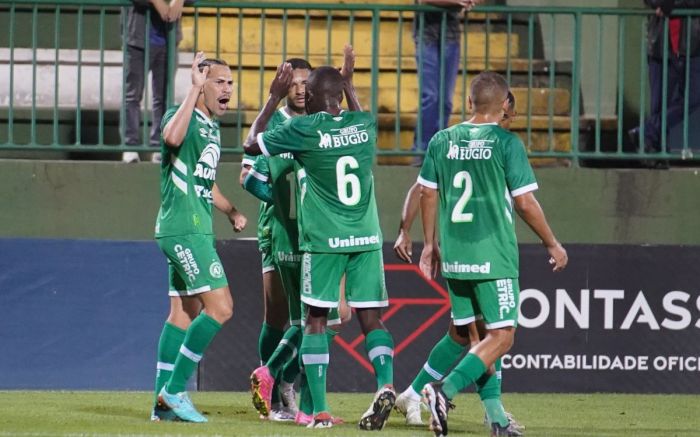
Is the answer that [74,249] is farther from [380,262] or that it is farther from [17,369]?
[380,262]

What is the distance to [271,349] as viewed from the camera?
10.1 meters

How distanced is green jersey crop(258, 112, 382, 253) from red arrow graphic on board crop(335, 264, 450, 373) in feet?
9.09

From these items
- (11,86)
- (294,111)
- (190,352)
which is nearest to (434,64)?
(294,111)

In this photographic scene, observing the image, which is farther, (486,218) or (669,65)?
(669,65)

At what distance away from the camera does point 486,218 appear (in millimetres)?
8719

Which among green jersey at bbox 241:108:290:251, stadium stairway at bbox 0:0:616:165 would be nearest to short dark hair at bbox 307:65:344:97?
green jersey at bbox 241:108:290:251

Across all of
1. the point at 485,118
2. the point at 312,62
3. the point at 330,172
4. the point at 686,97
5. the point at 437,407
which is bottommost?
the point at 437,407

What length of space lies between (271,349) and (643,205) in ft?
13.0

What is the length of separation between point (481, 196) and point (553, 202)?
13.1 ft

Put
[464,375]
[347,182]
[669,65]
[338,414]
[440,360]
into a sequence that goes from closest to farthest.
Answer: [464,375] < [347,182] < [440,360] < [338,414] < [669,65]

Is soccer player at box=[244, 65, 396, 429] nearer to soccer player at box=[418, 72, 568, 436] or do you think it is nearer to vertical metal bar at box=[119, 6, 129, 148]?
soccer player at box=[418, 72, 568, 436]

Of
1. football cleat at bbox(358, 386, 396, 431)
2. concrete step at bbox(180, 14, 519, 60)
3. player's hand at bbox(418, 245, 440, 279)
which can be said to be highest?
concrete step at bbox(180, 14, 519, 60)

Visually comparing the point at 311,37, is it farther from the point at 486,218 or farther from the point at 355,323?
the point at 486,218

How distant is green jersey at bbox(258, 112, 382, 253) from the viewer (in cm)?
896
